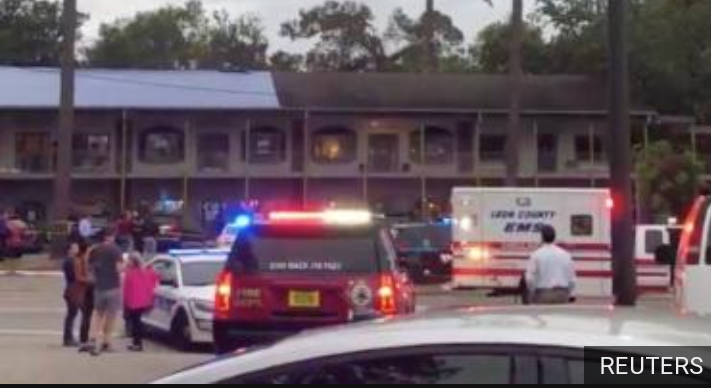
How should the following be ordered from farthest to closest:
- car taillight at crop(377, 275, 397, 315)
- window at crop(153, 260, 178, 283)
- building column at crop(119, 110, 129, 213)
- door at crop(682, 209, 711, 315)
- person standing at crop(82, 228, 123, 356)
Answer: building column at crop(119, 110, 129, 213) < window at crop(153, 260, 178, 283) < person standing at crop(82, 228, 123, 356) < car taillight at crop(377, 275, 397, 315) < door at crop(682, 209, 711, 315)

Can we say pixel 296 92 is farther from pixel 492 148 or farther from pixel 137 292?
pixel 137 292

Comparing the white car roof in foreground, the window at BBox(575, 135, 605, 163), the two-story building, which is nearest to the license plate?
the white car roof in foreground

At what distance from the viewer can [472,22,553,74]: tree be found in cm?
7838

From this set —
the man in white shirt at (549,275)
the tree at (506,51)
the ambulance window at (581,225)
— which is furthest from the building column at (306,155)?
the man in white shirt at (549,275)

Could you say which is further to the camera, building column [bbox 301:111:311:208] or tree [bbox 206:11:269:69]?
tree [bbox 206:11:269:69]

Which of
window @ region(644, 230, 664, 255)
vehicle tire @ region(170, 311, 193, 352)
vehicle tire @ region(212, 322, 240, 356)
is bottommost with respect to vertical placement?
vehicle tire @ region(170, 311, 193, 352)

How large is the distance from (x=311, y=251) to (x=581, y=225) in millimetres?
16266

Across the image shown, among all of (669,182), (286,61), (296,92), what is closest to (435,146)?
(296,92)

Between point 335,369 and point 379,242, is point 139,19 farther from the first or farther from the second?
point 335,369

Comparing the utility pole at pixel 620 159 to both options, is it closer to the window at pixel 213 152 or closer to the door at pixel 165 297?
the door at pixel 165 297

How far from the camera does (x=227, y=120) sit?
61969 millimetres

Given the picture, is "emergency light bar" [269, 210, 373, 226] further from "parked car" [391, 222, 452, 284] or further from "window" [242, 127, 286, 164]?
"window" [242, 127, 286, 164]

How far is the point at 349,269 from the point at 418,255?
20.7m

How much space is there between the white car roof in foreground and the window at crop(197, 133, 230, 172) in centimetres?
5620
